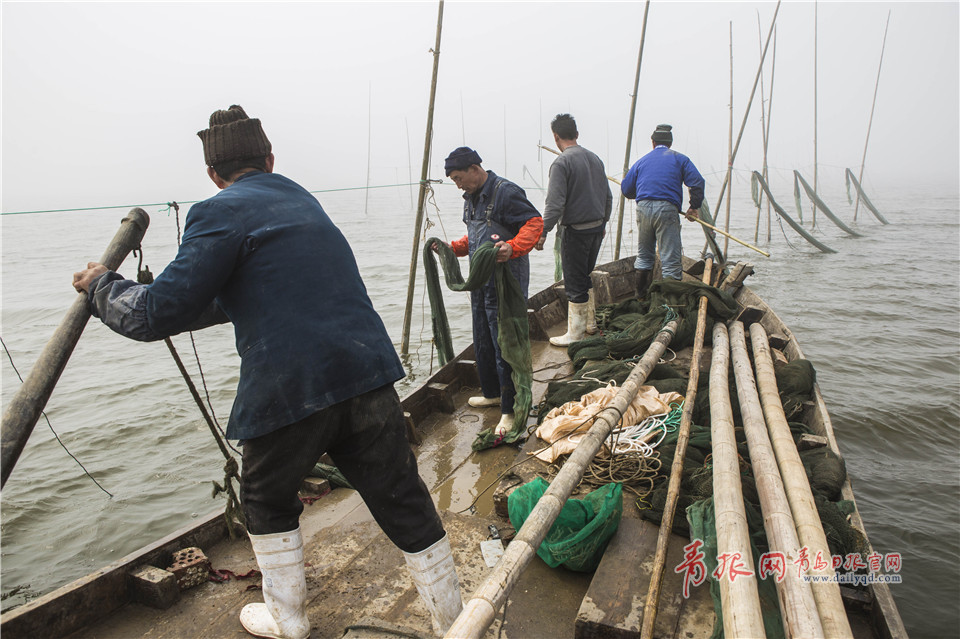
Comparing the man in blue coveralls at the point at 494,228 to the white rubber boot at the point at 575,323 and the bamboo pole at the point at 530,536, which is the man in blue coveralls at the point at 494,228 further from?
the white rubber boot at the point at 575,323

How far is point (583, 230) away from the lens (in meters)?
5.46

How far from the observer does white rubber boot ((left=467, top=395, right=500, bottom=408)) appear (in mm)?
4719

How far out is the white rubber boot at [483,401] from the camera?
472cm

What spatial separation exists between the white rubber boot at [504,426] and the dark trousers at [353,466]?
1843mm

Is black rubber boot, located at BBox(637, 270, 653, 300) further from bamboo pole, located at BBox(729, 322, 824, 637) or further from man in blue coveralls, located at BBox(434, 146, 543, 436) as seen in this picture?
bamboo pole, located at BBox(729, 322, 824, 637)

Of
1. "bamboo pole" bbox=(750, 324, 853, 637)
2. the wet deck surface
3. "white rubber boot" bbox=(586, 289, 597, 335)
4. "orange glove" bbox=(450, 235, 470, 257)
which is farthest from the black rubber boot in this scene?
the wet deck surface

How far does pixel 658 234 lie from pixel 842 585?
15.0 ft

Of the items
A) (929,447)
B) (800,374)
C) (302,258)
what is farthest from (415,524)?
(929,447)

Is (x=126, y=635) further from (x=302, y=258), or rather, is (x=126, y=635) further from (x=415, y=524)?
(x=302, y=258)

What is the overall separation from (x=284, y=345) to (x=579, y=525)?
1535mm

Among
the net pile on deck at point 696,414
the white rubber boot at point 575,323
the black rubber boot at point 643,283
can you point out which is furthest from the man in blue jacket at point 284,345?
the black rubber boot at point 643,283

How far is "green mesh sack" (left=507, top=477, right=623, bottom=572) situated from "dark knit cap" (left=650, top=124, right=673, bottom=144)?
4805mm

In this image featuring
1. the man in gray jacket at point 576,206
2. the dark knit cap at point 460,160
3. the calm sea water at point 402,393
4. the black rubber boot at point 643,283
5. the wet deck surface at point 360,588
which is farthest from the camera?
the black rubber boot at point 643,283

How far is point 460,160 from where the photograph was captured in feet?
12.6
